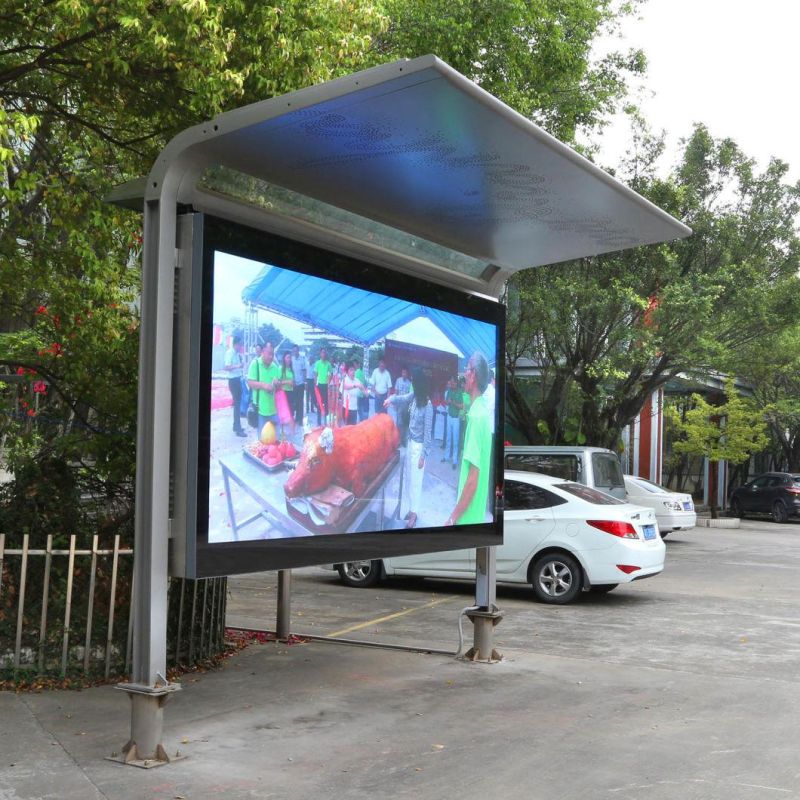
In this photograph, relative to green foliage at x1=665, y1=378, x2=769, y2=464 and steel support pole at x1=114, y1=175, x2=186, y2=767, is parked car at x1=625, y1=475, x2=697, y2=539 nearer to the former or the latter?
green foliage at x1=665, y1=378, x2=769, y2=464

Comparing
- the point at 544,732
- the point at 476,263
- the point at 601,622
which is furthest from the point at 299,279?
the point at 601,622

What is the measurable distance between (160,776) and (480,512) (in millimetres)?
3829

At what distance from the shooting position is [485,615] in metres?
8.76

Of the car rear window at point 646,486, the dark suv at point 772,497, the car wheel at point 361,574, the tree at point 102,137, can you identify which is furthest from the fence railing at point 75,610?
the dark suv at point 772,497

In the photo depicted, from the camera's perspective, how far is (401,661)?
8781 millimetres

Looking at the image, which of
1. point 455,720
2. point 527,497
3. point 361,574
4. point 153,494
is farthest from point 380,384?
point 361,574

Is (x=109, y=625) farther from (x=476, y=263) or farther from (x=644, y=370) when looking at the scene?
(x=644, y=370)

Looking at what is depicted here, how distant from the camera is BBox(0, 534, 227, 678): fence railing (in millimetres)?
7191

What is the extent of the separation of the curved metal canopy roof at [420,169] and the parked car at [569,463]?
10.1m

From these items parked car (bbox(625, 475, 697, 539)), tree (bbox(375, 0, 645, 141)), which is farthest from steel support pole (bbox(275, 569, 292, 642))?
parked car (bbox(625, 475, 697, 539))

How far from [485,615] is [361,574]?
5.61m

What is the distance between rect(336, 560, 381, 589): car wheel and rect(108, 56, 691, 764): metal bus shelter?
7.29m

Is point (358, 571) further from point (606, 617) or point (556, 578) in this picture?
point (606, 617)

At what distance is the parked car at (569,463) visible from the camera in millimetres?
18266
